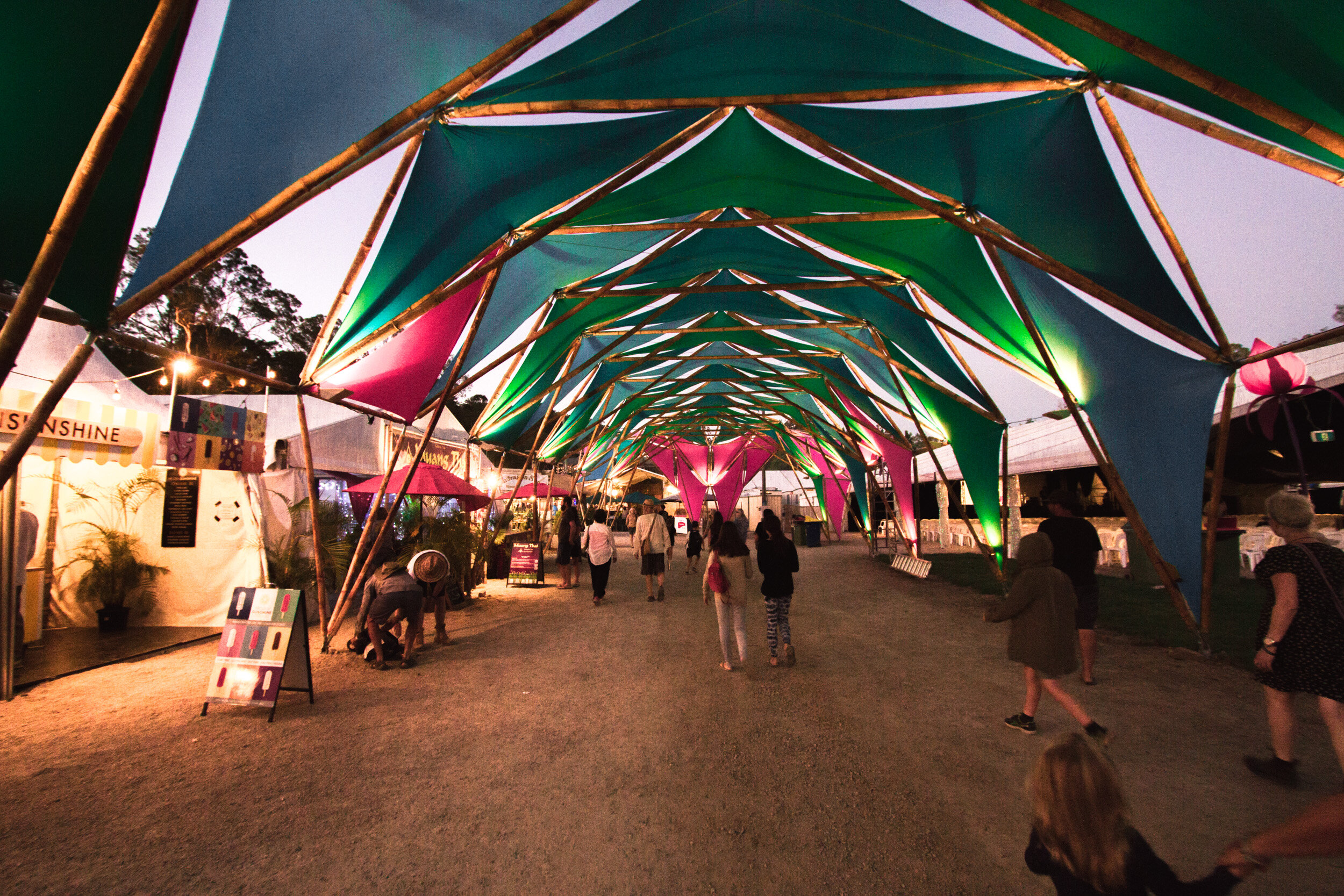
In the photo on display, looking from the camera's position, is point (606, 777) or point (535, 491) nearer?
point (606, 777)

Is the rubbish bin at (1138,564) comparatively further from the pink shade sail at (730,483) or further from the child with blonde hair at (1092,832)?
the pink shade sail at (730,483)

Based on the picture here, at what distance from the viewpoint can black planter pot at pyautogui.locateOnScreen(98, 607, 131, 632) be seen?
857 cm

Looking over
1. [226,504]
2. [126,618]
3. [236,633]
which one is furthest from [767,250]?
[126,618]

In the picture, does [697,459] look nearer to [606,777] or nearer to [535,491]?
[535,491]

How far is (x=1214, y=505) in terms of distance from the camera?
585 cm

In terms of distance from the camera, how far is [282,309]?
29141mm

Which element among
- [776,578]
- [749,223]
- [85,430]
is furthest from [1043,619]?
[85,430]

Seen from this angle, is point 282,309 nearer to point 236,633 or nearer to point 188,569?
point 188,569

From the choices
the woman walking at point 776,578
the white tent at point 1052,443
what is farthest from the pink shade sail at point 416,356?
the white tent at point 1052,443

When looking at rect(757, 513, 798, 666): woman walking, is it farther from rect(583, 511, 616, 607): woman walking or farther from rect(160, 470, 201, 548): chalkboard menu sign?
rect(160, 470, 201, 548): chalkboard menu sign

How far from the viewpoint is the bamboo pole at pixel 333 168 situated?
11.9 ft

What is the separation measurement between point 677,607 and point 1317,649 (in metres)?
7.97

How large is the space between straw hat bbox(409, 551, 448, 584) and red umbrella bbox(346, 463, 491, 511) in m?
1.66

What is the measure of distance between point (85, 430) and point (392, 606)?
12.2 feet
